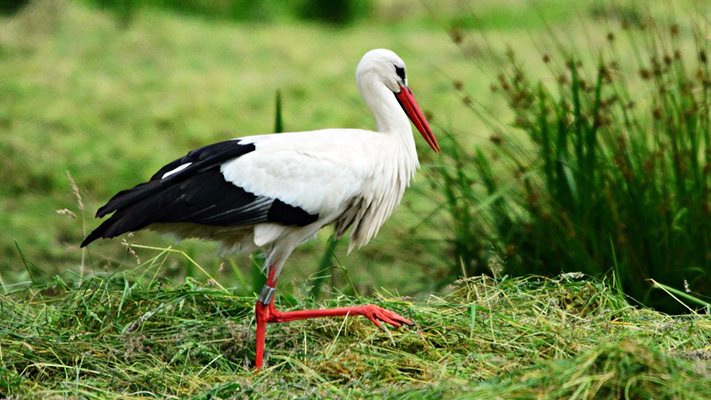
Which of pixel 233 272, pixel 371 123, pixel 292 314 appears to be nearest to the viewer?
pixel 292 314

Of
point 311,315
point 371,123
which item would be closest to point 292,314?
point 311,315

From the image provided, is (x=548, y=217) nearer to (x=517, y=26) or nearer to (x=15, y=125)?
(x=15, y=125)

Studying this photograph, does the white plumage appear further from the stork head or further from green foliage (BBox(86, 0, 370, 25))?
green foliage (BBox(86, 0, 370, 25))

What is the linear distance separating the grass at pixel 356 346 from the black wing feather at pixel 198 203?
0.87 ft

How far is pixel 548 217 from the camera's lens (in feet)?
13.3

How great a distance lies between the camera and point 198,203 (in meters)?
3.38

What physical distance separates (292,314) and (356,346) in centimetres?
29

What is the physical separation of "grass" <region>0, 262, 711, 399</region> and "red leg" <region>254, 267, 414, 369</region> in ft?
0.15

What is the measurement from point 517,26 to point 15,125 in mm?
4001

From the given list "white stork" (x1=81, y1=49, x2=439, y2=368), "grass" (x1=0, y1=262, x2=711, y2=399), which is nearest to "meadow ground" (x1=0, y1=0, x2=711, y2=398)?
"grass" (x1=0, y1=262, x2=711, y2=399)

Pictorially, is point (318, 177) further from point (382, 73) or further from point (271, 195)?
point (382, 73)

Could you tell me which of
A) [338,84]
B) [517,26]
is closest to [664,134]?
[338,84]

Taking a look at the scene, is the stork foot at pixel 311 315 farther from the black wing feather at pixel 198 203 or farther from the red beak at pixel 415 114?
the red beak at pixel 415 114

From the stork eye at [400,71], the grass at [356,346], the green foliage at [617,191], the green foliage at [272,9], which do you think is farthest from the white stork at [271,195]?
the green foliage at [272,9]
